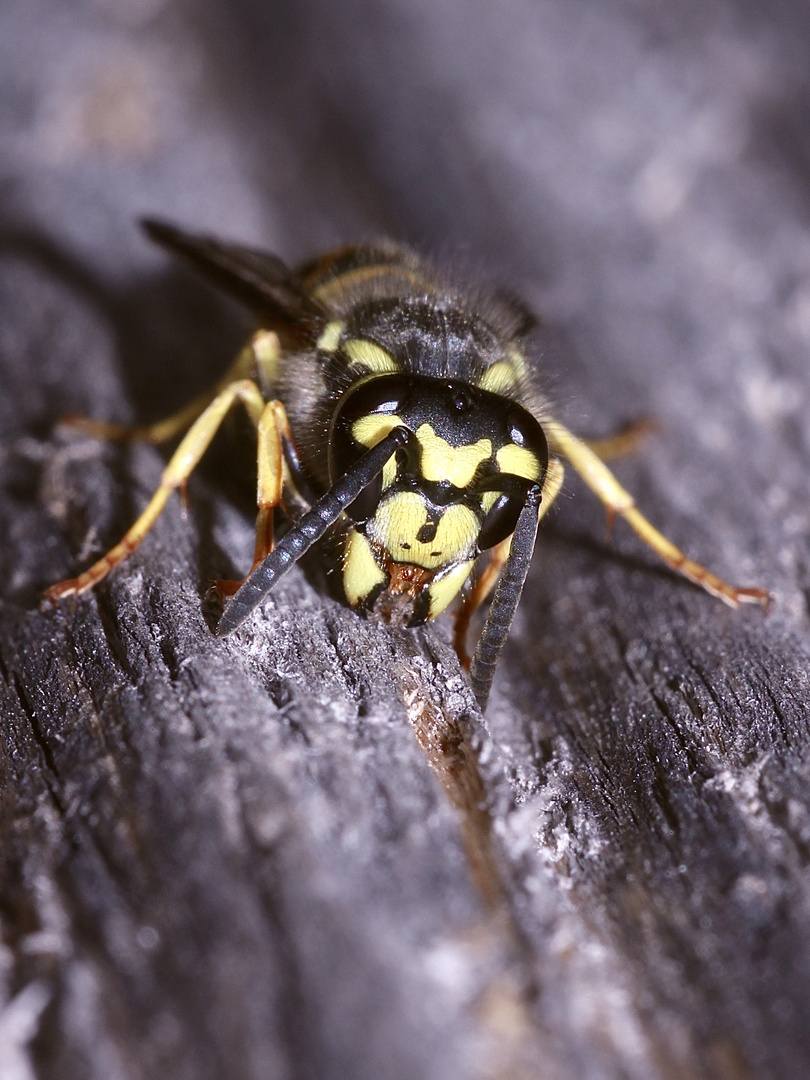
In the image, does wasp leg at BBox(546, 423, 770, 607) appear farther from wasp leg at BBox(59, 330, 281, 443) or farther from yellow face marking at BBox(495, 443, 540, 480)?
wasp leg at BBox(59, 330, 281, 443)

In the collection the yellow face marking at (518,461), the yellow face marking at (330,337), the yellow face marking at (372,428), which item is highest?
the yellow face marking at (518,461)

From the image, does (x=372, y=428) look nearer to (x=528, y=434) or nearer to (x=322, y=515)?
(x=322, y=515)

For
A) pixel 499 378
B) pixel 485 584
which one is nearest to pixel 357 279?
pixel 499 378

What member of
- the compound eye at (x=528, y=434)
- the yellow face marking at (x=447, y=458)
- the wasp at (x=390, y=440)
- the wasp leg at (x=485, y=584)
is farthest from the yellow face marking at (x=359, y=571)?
the compound eye at (x=528, y=434)

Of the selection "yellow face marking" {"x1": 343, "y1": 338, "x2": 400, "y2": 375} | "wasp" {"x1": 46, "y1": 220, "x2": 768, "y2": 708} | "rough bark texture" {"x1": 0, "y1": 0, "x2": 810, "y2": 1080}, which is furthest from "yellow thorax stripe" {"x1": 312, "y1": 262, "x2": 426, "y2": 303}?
"rough bark texture" {"x1": 0, "y1": 0, "x2": 810, "y2": 1080}

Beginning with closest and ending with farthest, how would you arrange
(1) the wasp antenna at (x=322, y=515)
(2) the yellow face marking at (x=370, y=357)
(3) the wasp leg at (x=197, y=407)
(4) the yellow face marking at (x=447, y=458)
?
(1) the wasp antenna at (x=322, y=515) < (4) the yellow face marking at (x=447, y=458) < (2) the yellow face marking at (x=370, y=357) < (3) the wasp leg at (x=197, y=407)

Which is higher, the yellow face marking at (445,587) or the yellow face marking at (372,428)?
the yellow face marking at (372,428)

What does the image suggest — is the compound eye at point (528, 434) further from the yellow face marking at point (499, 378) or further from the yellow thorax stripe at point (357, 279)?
the yellow thorax stripe at point (357, 279)
